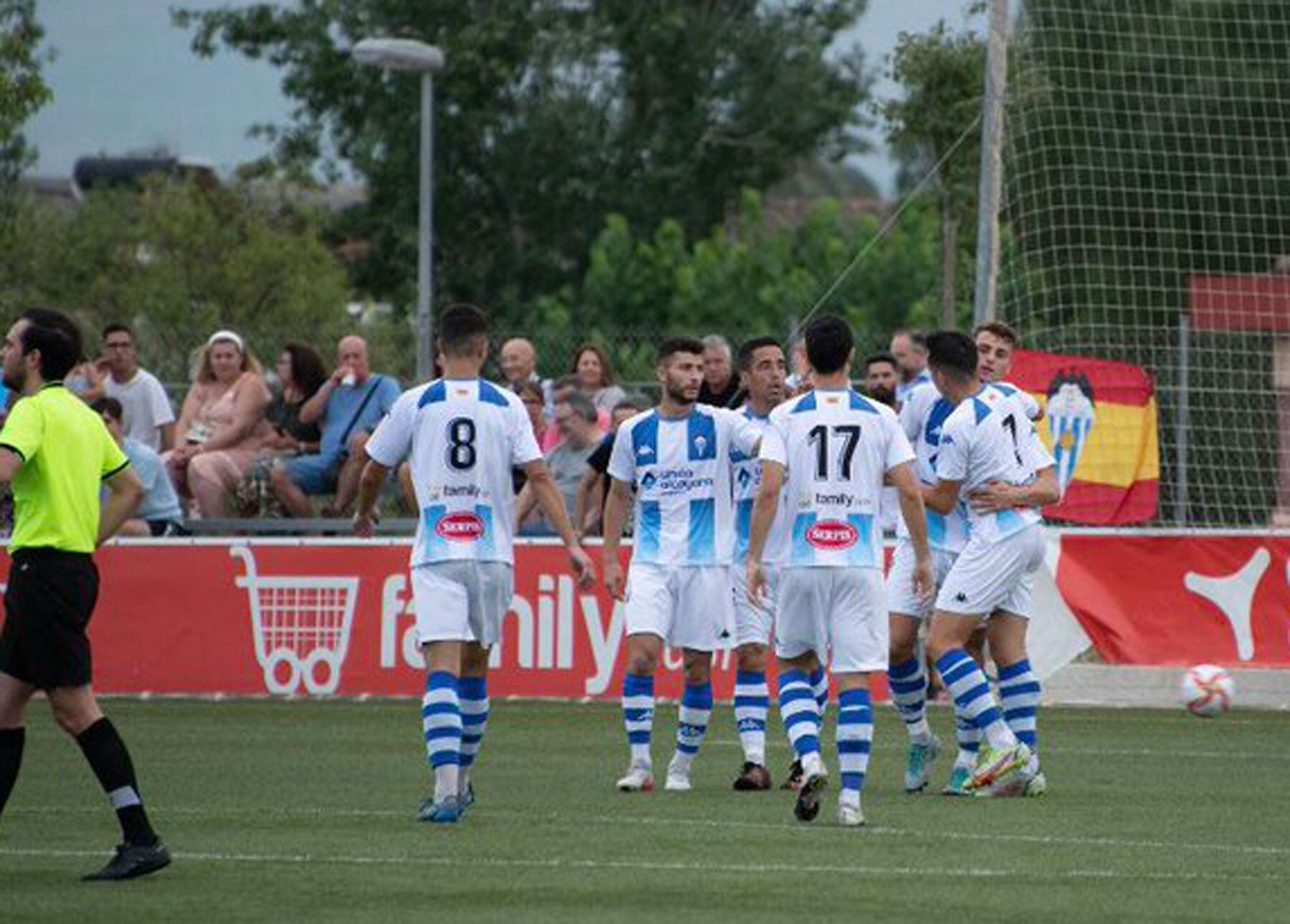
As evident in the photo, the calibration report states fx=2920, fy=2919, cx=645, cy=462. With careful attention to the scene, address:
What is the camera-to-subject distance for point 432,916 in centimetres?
976

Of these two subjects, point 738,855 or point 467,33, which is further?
point 467,33

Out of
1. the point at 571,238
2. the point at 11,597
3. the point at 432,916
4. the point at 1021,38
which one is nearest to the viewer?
the point at 432,916

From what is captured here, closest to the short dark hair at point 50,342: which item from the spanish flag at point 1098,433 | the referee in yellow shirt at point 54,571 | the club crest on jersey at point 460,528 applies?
the referee in yellow shirt at point 54,571

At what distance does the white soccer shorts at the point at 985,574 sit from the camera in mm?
14367

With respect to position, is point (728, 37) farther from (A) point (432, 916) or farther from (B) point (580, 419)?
(A) point (432, 916)

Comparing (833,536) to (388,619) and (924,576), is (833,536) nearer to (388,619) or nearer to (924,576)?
(924,576)

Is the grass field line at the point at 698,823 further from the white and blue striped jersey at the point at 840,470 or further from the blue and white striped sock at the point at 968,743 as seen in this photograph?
the blue and white striped sock at the point at 968,743

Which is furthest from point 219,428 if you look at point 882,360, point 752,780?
point 752,780

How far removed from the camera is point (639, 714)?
573 inches

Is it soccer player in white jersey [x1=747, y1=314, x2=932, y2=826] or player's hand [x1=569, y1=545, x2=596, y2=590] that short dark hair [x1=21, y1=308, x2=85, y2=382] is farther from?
soccer player in white jersey [x1=747, y1=314, x2=932, y2=826]

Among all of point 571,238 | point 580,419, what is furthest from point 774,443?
point 571,238

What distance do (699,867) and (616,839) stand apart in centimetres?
108

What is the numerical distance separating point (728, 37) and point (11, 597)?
4868 centimetres

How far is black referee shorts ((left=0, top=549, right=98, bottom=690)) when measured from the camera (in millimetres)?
10750
